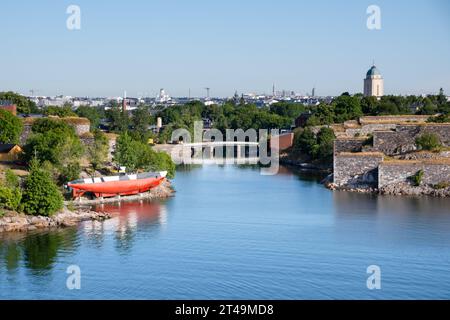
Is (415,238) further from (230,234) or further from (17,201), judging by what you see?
(17,201)

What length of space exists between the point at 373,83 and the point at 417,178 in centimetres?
2380

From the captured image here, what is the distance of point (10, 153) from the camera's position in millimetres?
17453

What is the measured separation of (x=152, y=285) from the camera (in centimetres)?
903

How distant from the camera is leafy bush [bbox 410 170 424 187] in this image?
15.9m

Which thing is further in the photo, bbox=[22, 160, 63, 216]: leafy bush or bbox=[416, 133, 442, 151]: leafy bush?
bbox=[416, 133, 442, 151]: leafy bush

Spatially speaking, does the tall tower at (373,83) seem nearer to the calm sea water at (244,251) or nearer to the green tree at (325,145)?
the green tree at (325,145)

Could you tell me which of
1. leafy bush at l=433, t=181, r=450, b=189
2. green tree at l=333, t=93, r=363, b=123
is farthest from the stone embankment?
green tree at l=333, t=93, r=363, b=123

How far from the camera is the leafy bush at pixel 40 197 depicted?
40.6ft

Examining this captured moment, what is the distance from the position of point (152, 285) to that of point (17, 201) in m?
3.97

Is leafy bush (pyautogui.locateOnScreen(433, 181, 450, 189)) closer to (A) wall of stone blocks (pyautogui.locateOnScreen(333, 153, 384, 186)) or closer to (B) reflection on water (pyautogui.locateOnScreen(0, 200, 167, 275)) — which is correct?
(A) wall of stone blocks (pyautogui.locateOnScreen(333, 153, 384, 186))

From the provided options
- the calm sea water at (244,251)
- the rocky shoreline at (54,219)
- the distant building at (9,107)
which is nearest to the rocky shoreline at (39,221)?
the rocky shoreline at (54,219)

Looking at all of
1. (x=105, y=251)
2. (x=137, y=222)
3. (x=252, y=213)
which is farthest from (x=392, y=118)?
(x=105, y=251)

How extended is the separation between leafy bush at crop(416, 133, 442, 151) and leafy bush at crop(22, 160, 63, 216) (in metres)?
7.78

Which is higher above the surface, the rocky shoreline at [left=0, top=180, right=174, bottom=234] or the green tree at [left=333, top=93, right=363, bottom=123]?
the green tree at [left=333, top=93, right=363, bottom=123]
